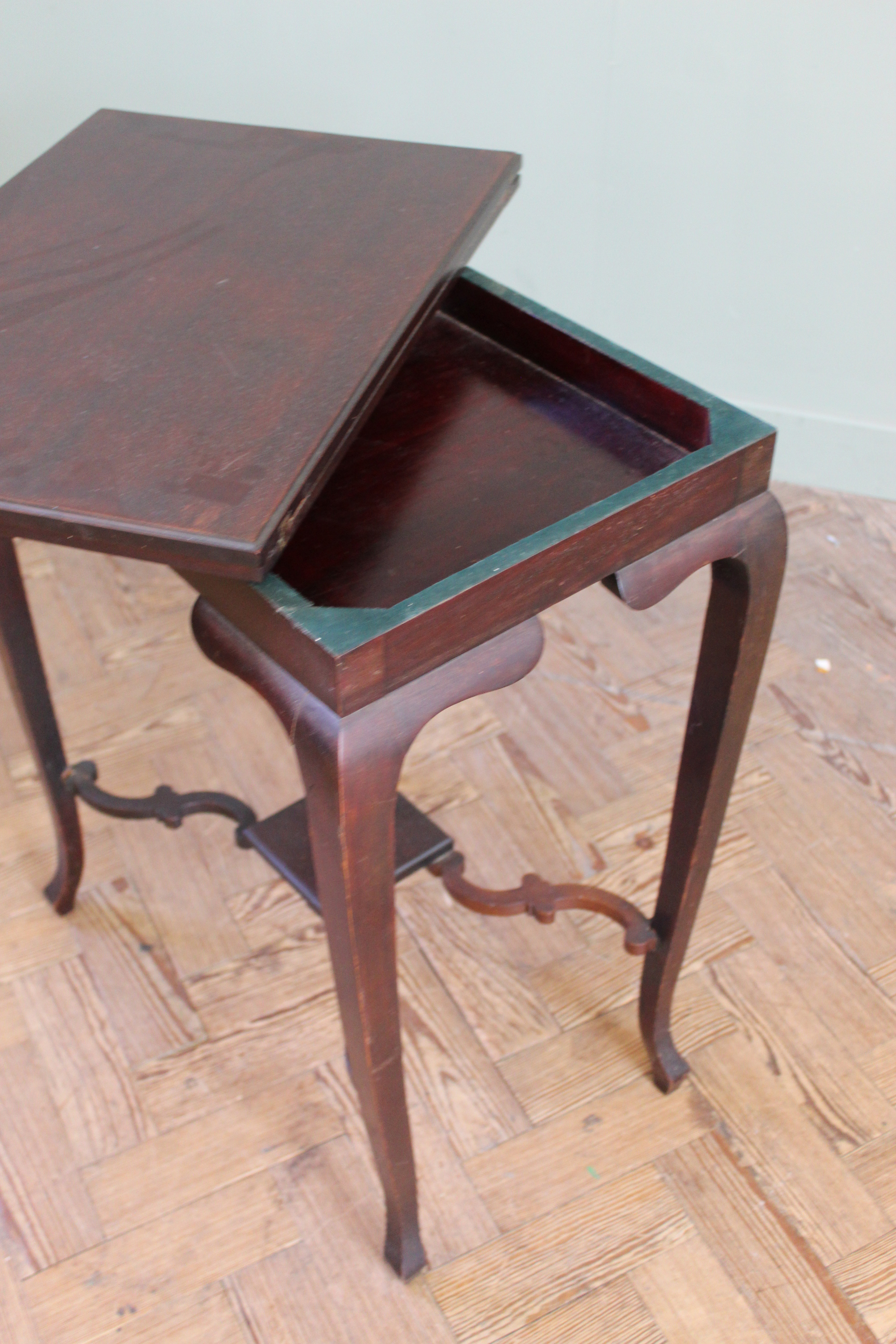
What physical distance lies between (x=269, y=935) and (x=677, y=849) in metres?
0.56

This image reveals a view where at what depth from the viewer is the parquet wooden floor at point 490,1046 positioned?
3.62 feet

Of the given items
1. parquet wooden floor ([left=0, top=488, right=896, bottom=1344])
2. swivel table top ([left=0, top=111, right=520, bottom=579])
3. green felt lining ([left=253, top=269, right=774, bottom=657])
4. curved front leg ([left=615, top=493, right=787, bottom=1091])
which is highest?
swivel table top ([left=0, top=111, right=520, bottom=579])

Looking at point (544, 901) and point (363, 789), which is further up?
point (363, 789)

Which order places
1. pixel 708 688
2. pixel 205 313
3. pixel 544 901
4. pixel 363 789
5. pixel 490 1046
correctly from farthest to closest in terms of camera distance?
pixel 490 1046 → pixel 544 901 → pixel 708 688 → pixel 205 313 → pixel 363 789

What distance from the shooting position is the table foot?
3.81 ft

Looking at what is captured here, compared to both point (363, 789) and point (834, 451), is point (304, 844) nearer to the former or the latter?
point (363, 789)

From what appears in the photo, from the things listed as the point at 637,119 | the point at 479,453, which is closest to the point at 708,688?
the point at 479,453

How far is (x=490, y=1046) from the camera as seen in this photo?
4.25ft

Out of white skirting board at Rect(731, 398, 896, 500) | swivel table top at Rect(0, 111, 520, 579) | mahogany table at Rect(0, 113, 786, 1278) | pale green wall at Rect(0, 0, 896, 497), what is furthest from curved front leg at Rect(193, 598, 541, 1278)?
white skirting board at Rect(731, 398, 896, 500)

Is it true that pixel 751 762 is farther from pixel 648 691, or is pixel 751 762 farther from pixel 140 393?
pixel 140 393

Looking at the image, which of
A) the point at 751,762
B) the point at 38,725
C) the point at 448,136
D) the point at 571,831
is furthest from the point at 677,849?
the point at 448,136

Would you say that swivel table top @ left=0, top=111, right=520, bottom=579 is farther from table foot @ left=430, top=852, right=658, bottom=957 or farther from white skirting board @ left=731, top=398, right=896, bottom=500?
white skirting board @ left=731, top=398, right=896, bottom=500

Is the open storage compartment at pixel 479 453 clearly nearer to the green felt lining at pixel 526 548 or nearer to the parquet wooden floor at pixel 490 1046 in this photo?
the green felt lining at pixel 526 548

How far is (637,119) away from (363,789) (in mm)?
1445
